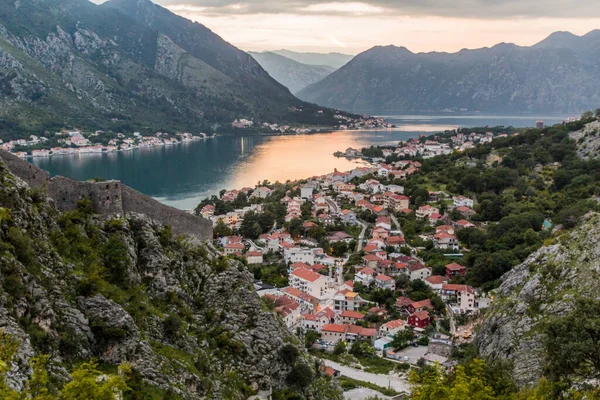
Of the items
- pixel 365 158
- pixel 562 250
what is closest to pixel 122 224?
pixel 562 250

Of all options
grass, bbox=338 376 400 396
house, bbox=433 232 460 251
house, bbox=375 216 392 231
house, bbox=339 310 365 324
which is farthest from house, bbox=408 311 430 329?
house, bbox=375 216 392 231

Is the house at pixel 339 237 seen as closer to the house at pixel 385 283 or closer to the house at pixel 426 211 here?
the house at pixel 426 211

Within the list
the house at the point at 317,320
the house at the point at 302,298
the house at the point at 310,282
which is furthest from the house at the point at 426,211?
the house at the point at 317,320

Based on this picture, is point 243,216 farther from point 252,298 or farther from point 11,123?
point 11,123

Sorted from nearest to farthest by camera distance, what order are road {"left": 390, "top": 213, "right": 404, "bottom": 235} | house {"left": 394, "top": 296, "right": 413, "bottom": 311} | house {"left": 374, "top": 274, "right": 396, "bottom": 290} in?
house {"left": 394, "top": 296, "right": 413, "bottom": 311} → house {"left": 374, "top": 274, "right": 396, "bottom": 290} → road {"left": 390, "top": 213, "right": 404, "bottom": 235}

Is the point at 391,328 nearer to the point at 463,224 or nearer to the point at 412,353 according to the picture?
the point at 412,353

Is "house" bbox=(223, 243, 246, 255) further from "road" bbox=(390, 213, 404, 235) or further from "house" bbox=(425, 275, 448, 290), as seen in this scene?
"road" bbox=(390, 213, 404, 235)
